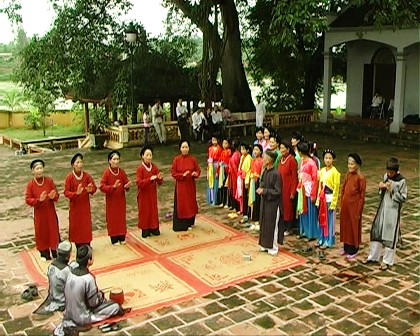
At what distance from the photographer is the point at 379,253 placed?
7.70 meters

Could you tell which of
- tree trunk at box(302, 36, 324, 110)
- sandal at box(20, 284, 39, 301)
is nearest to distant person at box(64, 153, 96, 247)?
sandal at box(20, 284, 39, 301)

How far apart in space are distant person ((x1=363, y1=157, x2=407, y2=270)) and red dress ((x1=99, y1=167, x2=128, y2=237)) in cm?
375

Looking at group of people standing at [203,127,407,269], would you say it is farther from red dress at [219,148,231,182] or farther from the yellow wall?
the yellow wall

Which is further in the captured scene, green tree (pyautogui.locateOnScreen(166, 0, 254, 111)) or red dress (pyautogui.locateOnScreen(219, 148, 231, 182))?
green tree (pyautogui.locateOnScreen(166, 0, 254, 111))

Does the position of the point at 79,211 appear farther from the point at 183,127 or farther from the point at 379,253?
the point at 183,127

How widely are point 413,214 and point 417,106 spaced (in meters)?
11.0

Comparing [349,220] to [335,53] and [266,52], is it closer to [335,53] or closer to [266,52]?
[266,52]

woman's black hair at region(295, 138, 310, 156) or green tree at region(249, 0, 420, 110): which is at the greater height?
green tree at region(249, 0, 420, 110)

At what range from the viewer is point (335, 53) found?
80.4 feet

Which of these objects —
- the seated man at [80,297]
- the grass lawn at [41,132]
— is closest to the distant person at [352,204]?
the seated man at [80,297]

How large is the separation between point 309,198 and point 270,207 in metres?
0.81

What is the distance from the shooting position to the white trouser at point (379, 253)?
7514 millimetres

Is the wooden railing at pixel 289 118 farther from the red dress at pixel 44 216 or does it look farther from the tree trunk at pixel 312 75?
the red dress at pixel 44 216

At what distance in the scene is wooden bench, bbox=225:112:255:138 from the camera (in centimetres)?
1991
